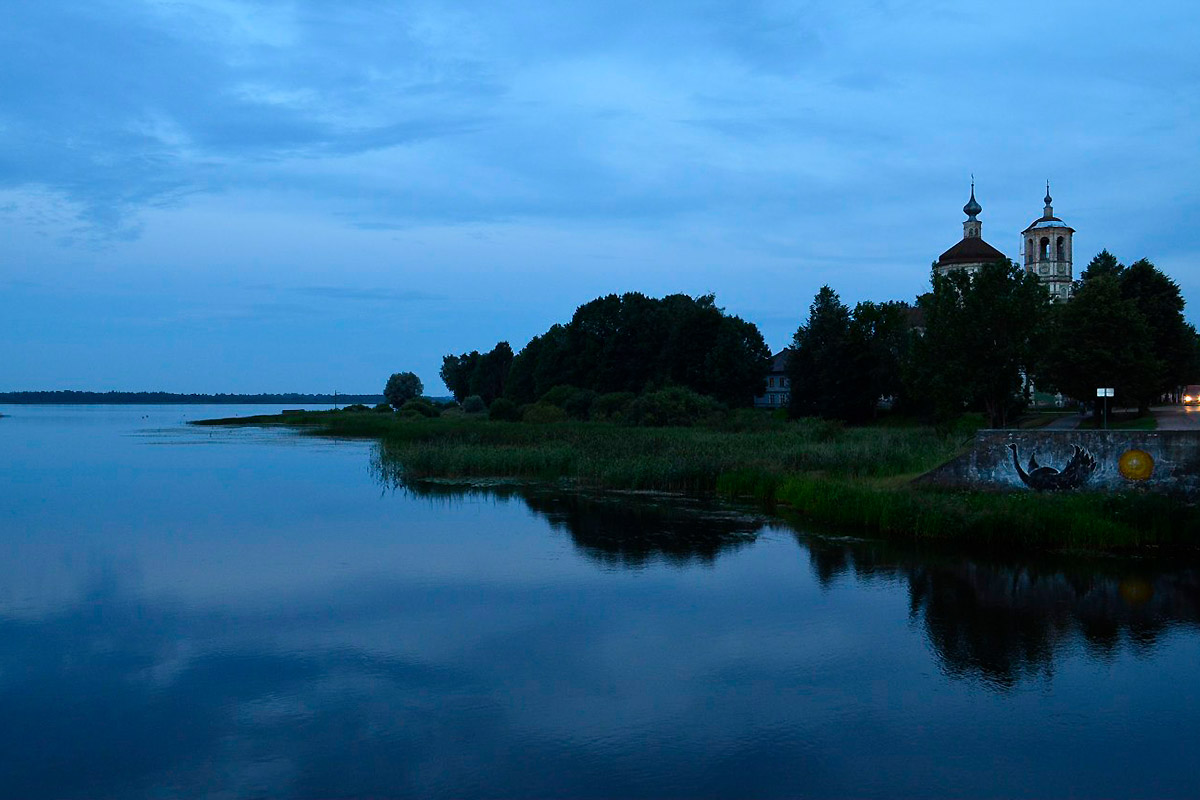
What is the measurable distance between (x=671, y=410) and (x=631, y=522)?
105 ft

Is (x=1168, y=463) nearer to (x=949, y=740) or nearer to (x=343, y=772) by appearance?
(x=949, y=740)

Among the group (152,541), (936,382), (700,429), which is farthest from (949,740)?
(700,429)

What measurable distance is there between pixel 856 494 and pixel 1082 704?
13007mm

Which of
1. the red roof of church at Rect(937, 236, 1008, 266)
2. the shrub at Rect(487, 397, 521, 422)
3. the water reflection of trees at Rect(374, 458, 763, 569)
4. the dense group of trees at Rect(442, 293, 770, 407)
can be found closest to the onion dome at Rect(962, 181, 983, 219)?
the red roof of church at Rect(937, 236, 1008, 266)

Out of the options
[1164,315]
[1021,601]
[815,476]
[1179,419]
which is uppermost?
[1164,315]

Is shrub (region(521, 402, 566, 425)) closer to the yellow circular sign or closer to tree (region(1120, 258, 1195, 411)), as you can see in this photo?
tree (region(1120, 258, 1195, 411))

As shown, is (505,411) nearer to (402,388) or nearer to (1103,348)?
(1103,348)

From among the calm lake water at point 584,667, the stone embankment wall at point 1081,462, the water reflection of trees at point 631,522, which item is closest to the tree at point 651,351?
the water reflection of trees at point 631,522

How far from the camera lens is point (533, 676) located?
12773mm

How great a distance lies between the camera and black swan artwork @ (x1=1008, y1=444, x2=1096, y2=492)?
2220 cm

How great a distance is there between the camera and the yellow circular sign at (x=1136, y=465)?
21625 millimetres

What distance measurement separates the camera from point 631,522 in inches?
1029

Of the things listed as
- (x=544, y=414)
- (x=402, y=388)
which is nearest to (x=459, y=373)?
(x=402, y=388)

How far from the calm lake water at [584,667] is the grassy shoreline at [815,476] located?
1259 millimetres
